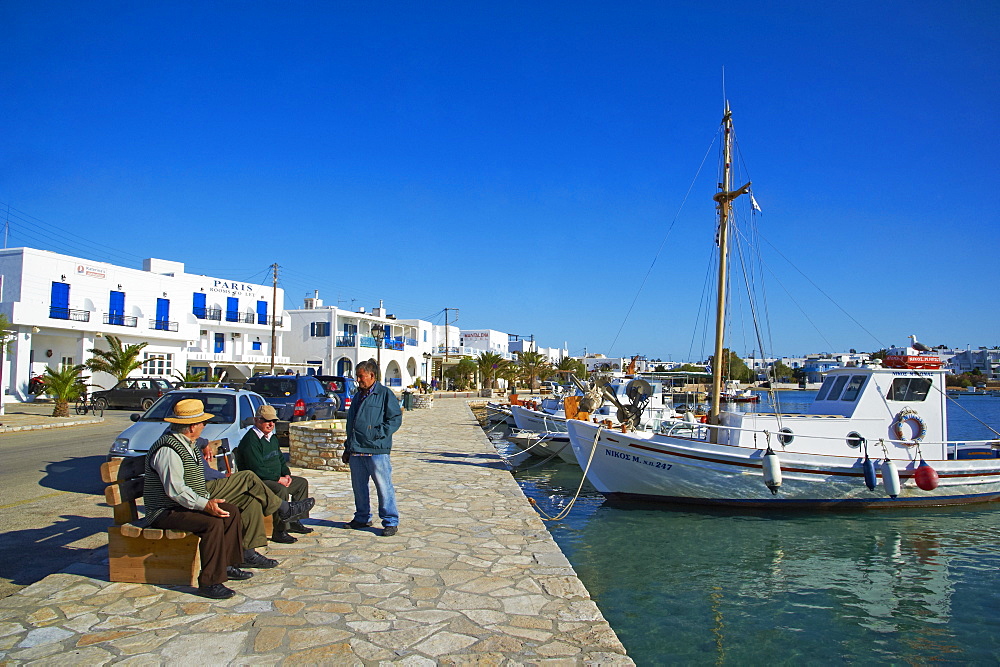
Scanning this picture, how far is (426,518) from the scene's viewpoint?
8.31 metres

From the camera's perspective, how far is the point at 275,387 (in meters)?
16.9

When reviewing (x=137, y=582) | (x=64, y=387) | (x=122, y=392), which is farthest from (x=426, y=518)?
(x=122, y=392)

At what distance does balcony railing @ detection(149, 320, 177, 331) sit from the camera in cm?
3619

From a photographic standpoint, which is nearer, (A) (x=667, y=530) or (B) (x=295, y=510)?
(B) (x=295, y=510)

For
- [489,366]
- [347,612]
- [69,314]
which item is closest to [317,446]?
[347,612]

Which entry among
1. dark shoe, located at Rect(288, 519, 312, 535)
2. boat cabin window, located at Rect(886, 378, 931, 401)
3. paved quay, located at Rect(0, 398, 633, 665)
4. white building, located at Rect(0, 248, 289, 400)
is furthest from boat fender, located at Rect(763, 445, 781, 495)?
white building, located at Rect(0, 248, 289, 400)

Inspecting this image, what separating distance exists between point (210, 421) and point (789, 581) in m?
8.68

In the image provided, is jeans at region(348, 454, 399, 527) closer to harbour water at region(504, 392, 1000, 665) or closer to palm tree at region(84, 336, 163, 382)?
harbour water at region(504, 392, 1000, 665)

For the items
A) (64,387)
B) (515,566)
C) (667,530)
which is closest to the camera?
(515,566)

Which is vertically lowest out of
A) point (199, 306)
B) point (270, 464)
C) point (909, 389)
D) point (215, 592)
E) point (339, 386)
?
point (215, 592)

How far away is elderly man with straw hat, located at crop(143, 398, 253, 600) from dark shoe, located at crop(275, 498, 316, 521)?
123 centimetres

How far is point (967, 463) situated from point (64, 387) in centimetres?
2723

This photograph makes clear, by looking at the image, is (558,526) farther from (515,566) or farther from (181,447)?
(181,447)

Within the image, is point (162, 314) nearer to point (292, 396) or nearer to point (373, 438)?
point (292, 396)
